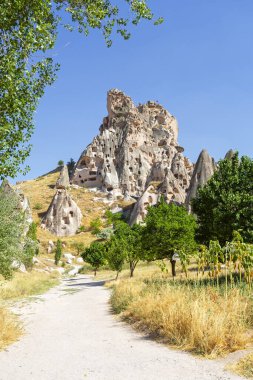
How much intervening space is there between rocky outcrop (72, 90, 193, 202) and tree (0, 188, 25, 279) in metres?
89.8

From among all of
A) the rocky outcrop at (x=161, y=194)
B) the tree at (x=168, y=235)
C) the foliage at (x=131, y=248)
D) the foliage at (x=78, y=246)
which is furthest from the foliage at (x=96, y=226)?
the tree at (x=168, y=235)

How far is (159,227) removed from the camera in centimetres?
3344

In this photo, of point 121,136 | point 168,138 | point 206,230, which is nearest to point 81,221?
point 121,136

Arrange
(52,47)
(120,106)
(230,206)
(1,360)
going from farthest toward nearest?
1. (120,106)
2. (230,206)
3. (52,47)
4. (1,360)

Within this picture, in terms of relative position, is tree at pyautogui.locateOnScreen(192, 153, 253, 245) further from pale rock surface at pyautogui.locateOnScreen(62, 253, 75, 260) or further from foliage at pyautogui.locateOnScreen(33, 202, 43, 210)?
foliage at pyautogui.locateOnScreen(33, 202, 43, 210)

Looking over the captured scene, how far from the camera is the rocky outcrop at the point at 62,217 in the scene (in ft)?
313

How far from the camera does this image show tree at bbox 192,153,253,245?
78.6ft

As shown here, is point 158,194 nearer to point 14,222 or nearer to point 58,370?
point 14,222

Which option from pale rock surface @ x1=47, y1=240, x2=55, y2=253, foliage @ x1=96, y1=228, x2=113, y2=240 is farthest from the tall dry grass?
foliage @ x1=96, y1=228, x2=113, y2=240

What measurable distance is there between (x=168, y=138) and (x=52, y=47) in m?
123

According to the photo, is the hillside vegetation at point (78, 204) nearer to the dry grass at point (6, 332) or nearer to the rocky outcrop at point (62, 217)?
the rocky outcrop at point (62, 217)

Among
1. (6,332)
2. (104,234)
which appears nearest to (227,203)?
(6,332)

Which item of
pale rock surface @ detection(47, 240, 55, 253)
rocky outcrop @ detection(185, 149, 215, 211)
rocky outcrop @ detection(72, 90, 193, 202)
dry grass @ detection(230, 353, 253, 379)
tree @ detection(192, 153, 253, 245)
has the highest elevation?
rocky outcrop @ detection(72, 90, 193, 202)

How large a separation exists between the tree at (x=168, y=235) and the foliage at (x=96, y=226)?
5707 centimetres
